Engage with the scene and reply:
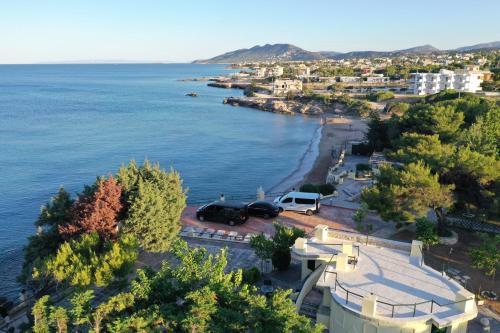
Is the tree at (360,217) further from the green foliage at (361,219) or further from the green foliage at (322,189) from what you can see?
the green foliage at (322,189)

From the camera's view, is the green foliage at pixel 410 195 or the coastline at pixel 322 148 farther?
the coastline at pixel 322 148

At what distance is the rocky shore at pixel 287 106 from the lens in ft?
Result: 318

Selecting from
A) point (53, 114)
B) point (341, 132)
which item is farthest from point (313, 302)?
point (53, 114)

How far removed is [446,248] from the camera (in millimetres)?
18562

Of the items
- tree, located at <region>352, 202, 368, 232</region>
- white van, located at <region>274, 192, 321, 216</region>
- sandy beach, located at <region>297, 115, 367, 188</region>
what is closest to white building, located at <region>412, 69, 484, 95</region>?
sandy beach, located at <region>297, 115, 367, 188</region>

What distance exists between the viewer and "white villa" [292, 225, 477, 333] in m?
10.7

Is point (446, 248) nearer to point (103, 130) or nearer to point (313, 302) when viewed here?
point (313, 302)

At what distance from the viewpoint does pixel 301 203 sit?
24.0 m

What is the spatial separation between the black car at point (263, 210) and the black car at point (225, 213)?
643 millimetres

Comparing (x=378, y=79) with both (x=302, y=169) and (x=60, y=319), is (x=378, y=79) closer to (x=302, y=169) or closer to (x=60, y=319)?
(x=302, y=169)

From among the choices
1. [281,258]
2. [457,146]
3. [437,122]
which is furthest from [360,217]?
[437,122]

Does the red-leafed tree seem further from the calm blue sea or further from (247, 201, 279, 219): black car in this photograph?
(247, 201, 279, 219): black car

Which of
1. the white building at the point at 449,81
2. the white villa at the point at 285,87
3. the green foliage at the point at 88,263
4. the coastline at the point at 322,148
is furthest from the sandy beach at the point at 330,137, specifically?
the white villa at the point at 285,87

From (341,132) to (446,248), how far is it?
5208cm
